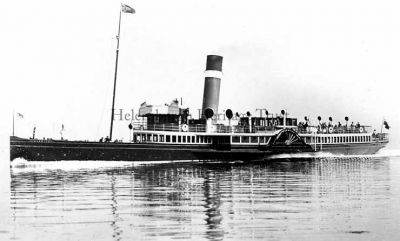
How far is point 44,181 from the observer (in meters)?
21.6

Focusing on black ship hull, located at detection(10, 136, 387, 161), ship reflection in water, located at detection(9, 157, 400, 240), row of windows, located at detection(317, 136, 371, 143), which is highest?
row of windows, located at detection(317, 136, 371, 143)

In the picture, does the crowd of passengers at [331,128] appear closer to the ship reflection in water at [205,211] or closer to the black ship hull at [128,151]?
the black ship hull at [128,151]

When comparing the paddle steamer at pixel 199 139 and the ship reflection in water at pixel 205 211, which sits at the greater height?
the paddle steamer at pixel 199 139

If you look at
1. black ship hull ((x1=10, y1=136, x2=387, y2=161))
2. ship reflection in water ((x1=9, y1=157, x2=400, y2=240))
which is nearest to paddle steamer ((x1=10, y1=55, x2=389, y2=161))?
black ship hull ((x1=10, y1=136, x2=387, y2=161))

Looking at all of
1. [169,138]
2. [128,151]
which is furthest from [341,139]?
[128,151]

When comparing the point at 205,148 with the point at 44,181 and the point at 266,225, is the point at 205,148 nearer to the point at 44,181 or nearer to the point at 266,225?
the point at 44,181

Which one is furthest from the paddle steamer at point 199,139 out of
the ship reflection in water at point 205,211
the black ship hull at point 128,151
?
the ship reflection in water at point 205,211

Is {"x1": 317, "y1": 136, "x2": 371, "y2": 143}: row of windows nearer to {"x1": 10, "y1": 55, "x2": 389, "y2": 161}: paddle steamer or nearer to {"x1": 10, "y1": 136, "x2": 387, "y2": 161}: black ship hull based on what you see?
{"x1": 10, "y1": 55, "x2": 389, "y2": 161}: paddle steamer

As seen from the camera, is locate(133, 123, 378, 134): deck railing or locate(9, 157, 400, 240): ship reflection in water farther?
locate(133, 123, 378, 134): deck railing

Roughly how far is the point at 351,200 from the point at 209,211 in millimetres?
4630

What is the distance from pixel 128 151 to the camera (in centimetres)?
3519

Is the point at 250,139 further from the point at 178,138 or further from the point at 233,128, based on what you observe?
the point at 178,138

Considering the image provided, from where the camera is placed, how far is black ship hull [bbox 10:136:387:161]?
33.8m

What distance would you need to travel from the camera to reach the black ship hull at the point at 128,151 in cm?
3375
